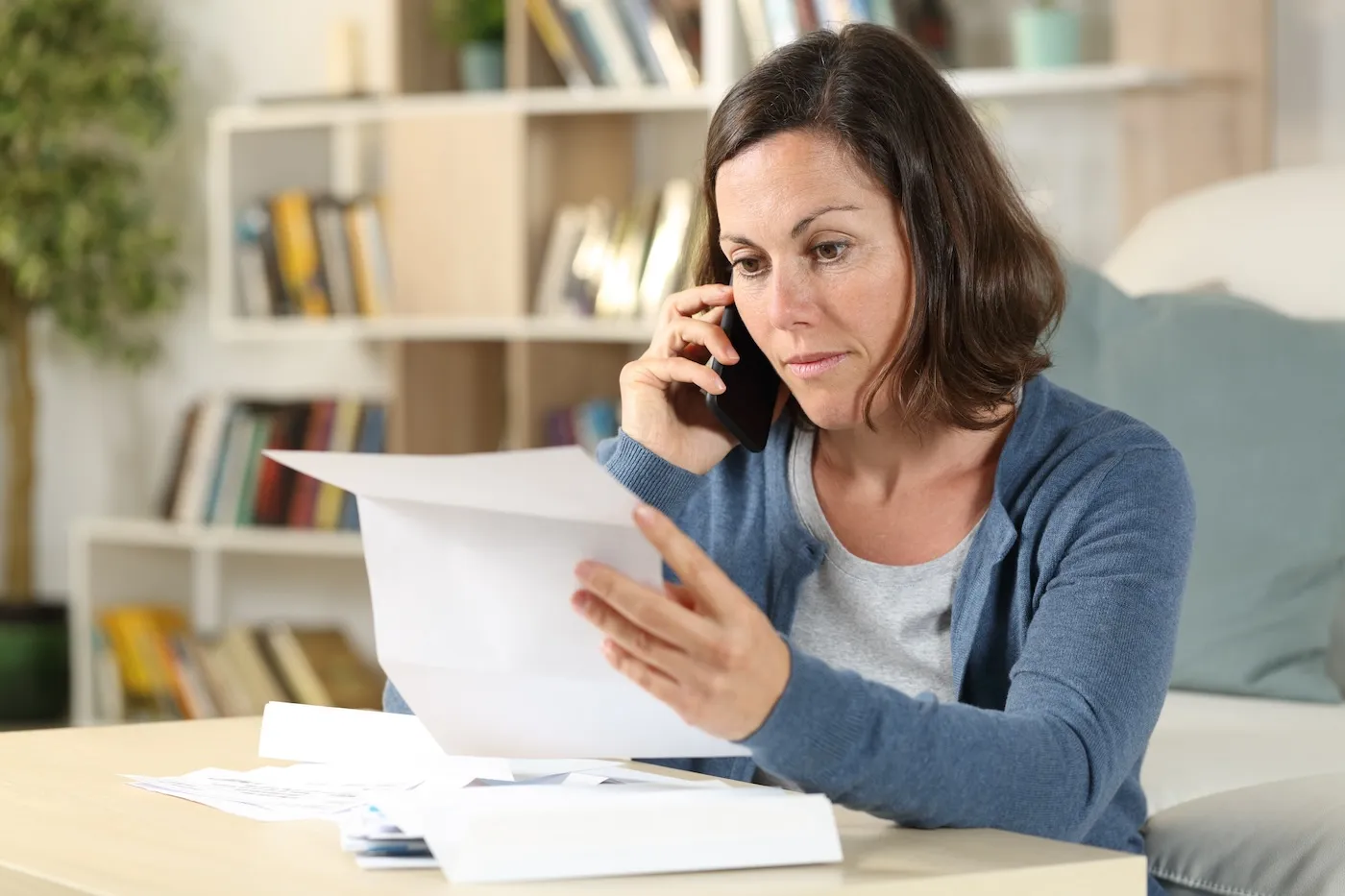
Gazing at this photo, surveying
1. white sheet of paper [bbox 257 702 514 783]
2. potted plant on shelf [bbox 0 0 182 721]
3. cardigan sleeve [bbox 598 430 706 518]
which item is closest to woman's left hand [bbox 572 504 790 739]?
white sheet of paper [bbox 257 702 514 783]

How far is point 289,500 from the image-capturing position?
3500 mm

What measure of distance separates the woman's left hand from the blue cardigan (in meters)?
0.02

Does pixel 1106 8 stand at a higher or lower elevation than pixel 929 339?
higher

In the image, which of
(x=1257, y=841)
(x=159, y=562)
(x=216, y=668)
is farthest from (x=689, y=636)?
(x=159, y=562)

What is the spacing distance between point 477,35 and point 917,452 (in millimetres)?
2087

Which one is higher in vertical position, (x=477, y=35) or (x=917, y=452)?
(x=477, y=35)

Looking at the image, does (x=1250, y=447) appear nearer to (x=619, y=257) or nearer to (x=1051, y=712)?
(x=1051, y=712)

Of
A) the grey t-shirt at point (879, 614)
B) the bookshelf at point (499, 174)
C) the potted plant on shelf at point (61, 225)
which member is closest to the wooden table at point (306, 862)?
the grey t-shirt at point (879, 614)

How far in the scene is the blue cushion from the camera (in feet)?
5.94

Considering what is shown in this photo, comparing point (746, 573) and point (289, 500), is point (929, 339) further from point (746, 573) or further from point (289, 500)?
point (289, 500)

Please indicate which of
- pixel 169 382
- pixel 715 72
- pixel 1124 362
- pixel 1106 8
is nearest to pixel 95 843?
pixel 1124 362

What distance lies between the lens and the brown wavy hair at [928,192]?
126cm

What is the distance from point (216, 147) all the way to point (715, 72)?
3.70 ft

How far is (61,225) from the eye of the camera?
3633 millimetres
